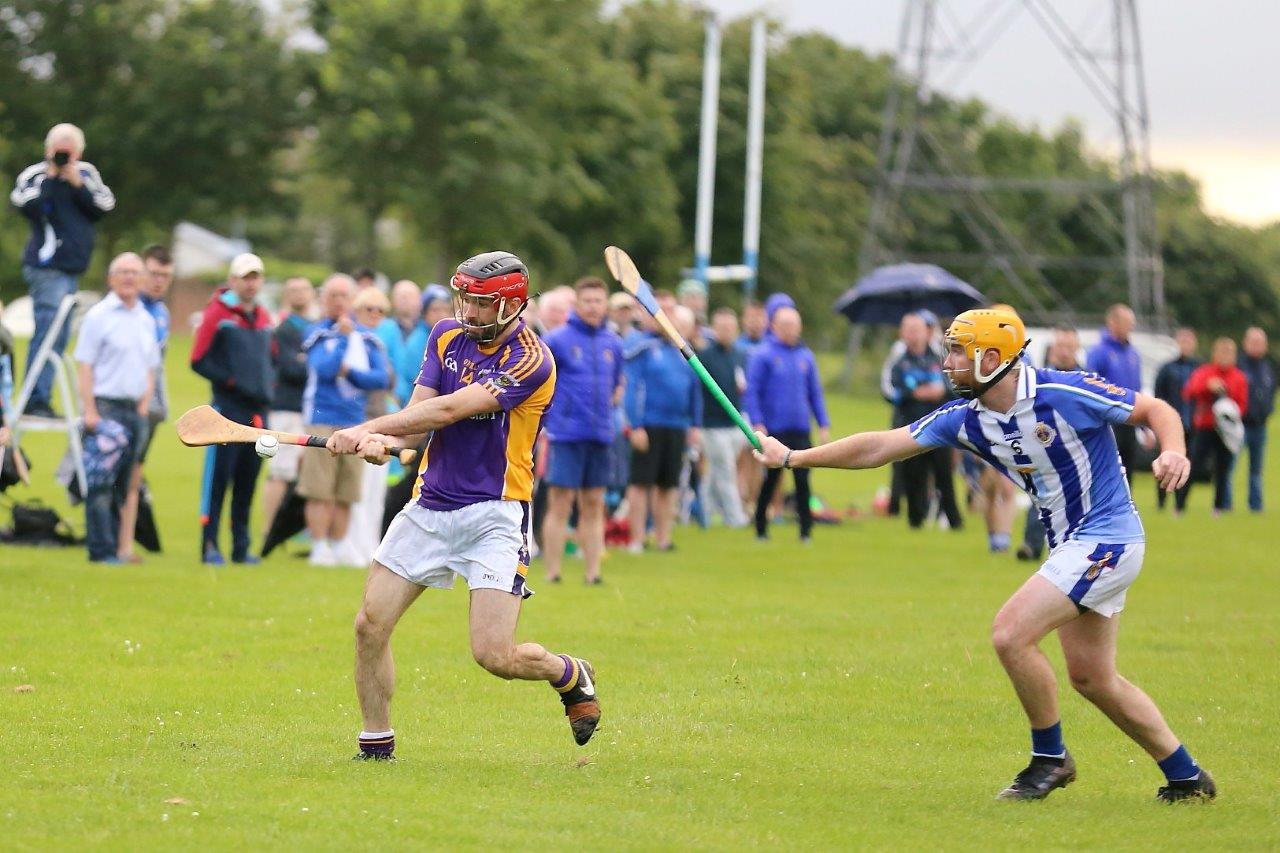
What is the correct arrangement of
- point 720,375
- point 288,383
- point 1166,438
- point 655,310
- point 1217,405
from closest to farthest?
1. point 1166,438
2. point 655,310
3. point 288,383
4. point 720,375
5. point 1217,405

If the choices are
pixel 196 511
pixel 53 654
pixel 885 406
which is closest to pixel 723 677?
pixel 53 654

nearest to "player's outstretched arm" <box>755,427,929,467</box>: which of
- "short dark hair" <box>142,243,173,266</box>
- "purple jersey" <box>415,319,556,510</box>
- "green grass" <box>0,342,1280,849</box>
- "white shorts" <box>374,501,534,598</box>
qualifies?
"purple jersey" <box>415,319,556,510</box>

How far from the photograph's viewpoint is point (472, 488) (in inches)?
313

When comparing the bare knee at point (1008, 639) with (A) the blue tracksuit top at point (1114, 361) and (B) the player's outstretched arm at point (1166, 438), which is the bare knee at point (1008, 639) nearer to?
(B) the player's outstretched arm at point (1166, 438)

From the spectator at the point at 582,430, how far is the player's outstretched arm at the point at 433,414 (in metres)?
7.02

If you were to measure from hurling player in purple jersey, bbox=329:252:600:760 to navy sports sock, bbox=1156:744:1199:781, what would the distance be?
2.74m

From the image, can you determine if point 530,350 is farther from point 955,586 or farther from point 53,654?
point 955,586

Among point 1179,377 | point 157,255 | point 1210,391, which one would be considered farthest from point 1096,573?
point 1179,377

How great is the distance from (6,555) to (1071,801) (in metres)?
10.3

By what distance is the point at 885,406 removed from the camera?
45.6 m

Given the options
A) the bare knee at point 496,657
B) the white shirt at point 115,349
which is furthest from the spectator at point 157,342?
the bare knee at point 496,657

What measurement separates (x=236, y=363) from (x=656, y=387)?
4.86 m

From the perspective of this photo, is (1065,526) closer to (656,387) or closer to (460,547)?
(460,547)

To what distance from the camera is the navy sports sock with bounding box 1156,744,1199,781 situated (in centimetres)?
764
